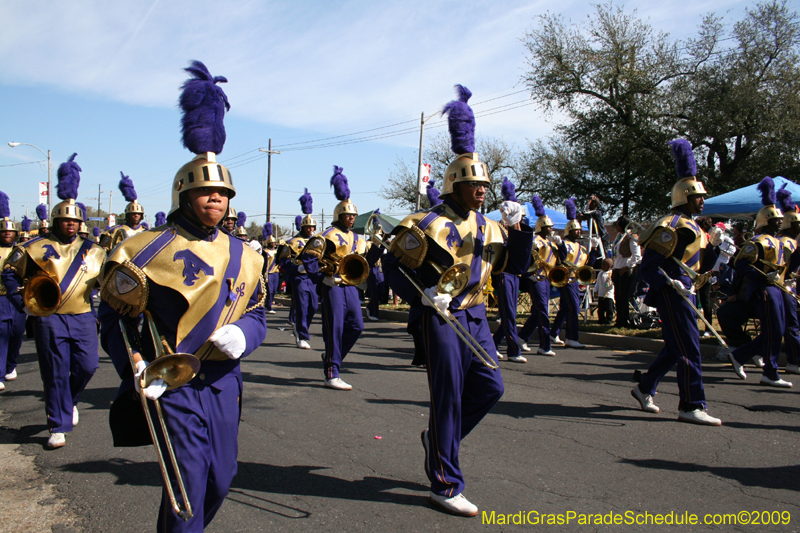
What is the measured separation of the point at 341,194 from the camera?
8.50 metres

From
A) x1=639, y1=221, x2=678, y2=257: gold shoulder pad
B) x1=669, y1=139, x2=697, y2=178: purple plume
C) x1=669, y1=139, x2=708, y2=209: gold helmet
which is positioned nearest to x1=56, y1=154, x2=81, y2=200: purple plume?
x1=639, y1=221, x2=678, y2=257: gold shoulder pad

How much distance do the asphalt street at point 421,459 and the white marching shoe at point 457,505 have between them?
0.05 metres

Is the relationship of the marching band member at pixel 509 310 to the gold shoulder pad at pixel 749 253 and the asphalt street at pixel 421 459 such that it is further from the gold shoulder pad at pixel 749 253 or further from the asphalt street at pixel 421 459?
the gold shoulder pad at pixel 749 253

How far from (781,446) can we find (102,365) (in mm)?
8435

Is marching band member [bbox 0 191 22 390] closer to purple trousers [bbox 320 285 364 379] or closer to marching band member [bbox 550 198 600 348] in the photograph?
purple trousers [bbox 320 285 364 379]

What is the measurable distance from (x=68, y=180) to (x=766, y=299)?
7.80 m

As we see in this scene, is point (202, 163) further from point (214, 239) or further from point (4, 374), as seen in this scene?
point (4, 374)

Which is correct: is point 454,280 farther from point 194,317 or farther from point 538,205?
point 538,205

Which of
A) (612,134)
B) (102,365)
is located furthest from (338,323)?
(612,134)

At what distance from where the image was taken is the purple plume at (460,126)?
4238 mm

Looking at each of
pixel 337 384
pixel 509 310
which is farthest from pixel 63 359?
pixel 509 310

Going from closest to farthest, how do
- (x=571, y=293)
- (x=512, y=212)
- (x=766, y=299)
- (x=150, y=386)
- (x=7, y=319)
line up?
(x=150, y=386) < (x=512, y=212) < (x=766, y=299) < (x=7, y=319) < (x=571, y=293)

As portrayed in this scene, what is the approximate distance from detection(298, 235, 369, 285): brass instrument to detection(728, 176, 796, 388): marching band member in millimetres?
4630

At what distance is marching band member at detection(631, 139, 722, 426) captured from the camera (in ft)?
18.5
